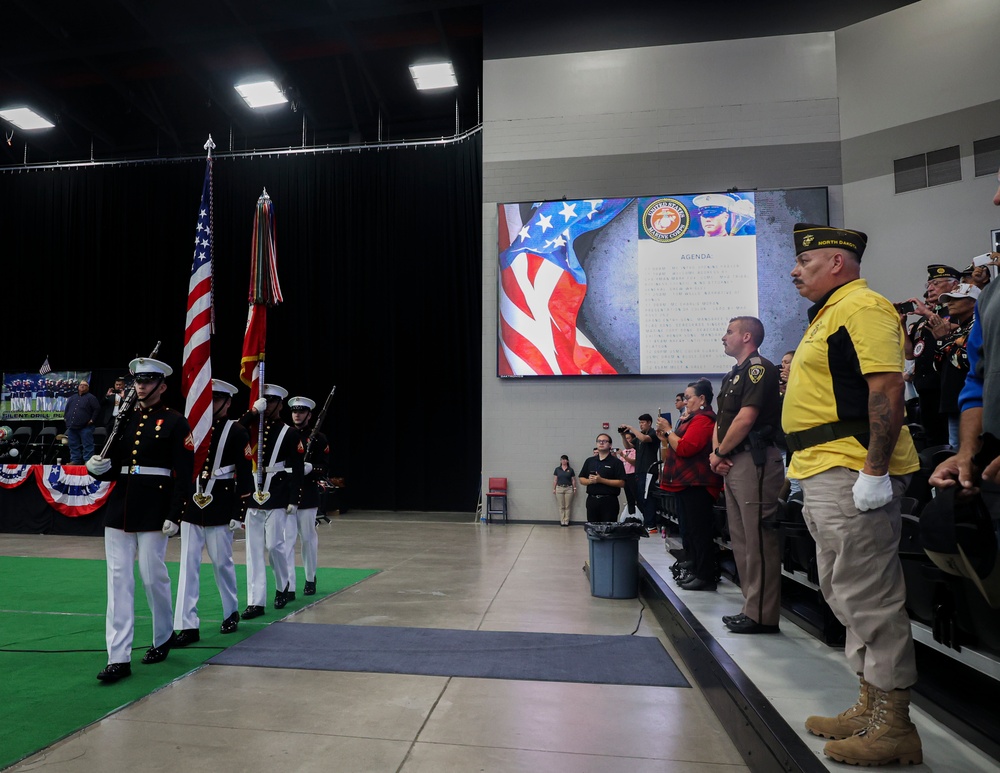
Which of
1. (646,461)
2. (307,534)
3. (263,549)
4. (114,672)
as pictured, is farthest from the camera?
(646,461)

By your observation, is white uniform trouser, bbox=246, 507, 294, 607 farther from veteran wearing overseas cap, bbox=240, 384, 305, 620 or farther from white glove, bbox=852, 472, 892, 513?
white glove, bbox=852, 472, 892, 513

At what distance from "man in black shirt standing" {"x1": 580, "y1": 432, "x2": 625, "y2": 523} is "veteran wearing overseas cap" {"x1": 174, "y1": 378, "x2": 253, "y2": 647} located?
4664 millimetres

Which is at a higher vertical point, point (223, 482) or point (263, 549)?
point (223, 482)

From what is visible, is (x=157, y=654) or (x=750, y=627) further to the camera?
(x=157, y=654)

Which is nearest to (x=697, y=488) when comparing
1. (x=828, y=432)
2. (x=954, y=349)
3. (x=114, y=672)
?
(x=954, y=349)

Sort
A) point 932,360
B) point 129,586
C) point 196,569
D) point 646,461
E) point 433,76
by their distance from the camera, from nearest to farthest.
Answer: point 129,586
point 196,569
point 932,360
point 646,461
point 433,76

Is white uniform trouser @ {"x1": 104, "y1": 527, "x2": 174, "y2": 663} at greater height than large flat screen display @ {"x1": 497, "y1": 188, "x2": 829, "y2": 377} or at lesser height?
lesser

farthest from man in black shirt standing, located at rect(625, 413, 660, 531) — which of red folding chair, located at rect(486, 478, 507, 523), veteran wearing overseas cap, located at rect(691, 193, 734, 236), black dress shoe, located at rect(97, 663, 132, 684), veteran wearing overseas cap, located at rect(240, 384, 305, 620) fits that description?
black dress shoe, located at rect(97, 663, 132, 684)

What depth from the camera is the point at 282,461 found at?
17.3ft

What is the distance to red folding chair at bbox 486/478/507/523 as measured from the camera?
37.3 feet

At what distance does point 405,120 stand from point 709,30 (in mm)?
6929

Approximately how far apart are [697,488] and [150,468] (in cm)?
339

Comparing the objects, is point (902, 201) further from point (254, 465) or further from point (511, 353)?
point (254, 465)

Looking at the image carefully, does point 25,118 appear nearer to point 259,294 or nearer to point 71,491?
point 71,491
